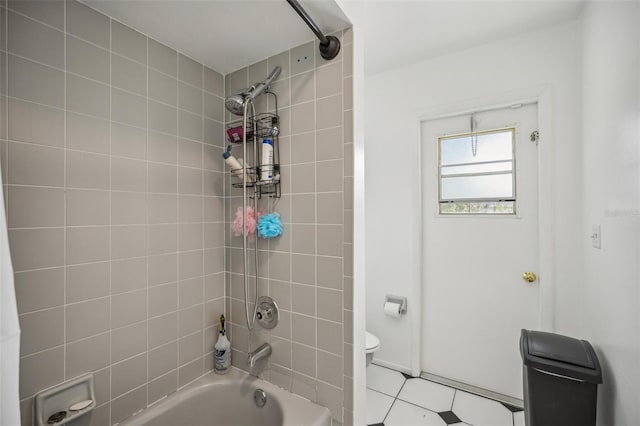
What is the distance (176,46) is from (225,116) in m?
0.41

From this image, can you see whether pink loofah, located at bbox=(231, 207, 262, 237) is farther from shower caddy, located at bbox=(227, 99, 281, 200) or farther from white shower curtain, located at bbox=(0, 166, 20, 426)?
white shower curtain, located at bbox=(0, 166, 20, 426)

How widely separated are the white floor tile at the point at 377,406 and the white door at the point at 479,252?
467mm

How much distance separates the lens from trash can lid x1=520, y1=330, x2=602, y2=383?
1.17 metres

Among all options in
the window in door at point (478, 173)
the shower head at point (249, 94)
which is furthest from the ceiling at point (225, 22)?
the window in door at point (478, 173)

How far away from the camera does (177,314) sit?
1.42 meters

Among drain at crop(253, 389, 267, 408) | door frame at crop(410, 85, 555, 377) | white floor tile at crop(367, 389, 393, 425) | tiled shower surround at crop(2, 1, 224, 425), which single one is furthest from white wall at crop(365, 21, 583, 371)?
tiled shower surround at crop(2, 1, 224, 425)

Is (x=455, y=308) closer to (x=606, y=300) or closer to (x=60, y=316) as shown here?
(x=606, y=300)

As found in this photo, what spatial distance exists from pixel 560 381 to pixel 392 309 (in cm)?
105

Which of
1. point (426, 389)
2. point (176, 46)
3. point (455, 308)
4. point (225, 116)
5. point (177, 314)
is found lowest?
point (426, 389)

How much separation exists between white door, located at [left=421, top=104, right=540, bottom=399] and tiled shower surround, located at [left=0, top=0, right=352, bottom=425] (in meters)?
1.19

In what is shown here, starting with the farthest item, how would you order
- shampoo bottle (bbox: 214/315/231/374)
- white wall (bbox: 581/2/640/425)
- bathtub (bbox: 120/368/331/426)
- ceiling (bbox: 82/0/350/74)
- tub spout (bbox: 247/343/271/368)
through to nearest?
shampoo bottle (bbox: 214/315/231/374), tub spout (bbox: 247/343/271/368), bathtub (bbox: 120/368/331/426), ceiling (bbox: 82/0/350/74), white wall (bbox: 581/2/640/425)

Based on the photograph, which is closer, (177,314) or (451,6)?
(177,314)

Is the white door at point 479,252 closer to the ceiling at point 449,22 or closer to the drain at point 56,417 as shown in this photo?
the ceiling at point 449,22

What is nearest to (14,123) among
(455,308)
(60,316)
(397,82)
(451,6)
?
(60,316)
